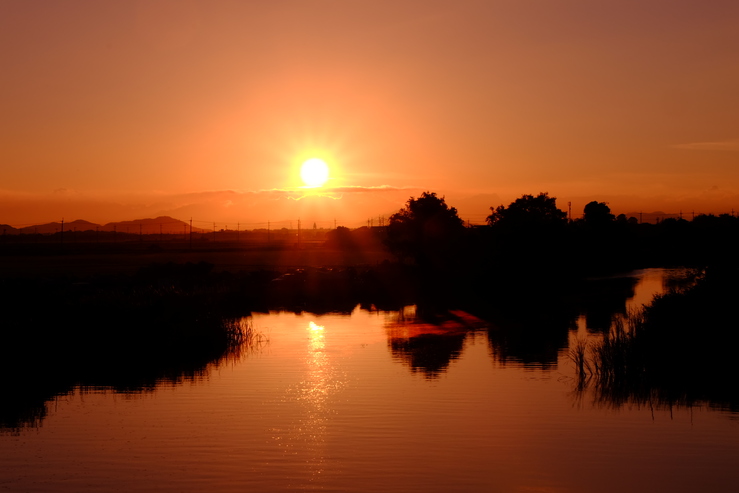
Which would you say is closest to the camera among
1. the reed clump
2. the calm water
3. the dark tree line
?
the calm water

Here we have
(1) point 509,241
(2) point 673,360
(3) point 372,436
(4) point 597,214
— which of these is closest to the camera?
(3) point 372,436

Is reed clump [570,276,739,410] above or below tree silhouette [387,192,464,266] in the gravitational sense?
below

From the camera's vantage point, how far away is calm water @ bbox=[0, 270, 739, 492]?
47.6 ft

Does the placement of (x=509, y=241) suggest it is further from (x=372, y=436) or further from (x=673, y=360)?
(x=372, y=436)

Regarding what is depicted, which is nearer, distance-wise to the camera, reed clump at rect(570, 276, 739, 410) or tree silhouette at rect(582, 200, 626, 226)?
reed clump at rect(570, 276, 739, 410)

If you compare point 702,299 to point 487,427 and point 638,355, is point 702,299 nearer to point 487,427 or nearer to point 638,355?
point 638,355

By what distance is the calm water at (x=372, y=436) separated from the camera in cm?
1451

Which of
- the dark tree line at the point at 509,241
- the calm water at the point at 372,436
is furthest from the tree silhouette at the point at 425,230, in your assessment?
the calm water at the point at 372,436

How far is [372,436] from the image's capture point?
57.8 ft

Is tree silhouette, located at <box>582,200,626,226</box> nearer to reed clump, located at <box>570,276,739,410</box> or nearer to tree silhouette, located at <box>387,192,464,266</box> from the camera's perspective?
tree silhouette, located at <box>387,192,464,266</box>

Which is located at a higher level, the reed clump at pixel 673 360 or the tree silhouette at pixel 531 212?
the tree silhouette at pixel 531 212

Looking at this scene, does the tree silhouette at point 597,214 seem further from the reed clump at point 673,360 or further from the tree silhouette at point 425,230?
the reed clump at point 673,360

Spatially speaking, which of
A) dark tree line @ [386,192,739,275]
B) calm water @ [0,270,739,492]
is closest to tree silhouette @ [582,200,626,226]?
dark tree line @ [386,192,739,275]

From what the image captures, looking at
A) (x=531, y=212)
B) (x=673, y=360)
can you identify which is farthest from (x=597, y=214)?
(x=673, y=360)
